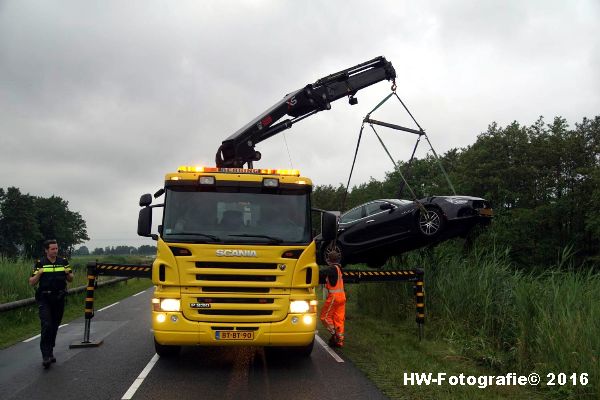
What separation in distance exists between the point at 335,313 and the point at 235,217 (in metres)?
2.70

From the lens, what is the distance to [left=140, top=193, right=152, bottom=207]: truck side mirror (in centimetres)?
703

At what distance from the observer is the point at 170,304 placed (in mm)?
6391

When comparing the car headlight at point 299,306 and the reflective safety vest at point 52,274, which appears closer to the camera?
the car headlight at point 299,306

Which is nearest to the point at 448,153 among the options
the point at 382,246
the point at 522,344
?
the point at 382,246

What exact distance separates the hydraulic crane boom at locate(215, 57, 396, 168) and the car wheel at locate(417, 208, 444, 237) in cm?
341

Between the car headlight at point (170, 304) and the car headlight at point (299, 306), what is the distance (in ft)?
4.95

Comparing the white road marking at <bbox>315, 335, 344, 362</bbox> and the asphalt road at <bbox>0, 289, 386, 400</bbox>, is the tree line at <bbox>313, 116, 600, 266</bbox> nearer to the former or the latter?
the white road marking at <bbox>315, 335, 344, 362</bbox>

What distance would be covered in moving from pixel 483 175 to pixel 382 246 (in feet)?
91.2

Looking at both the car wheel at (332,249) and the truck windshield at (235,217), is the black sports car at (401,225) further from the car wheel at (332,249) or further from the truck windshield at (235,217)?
the truck windshield at (235,217)

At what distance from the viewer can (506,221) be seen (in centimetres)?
3306

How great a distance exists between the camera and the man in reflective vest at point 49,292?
703 cm

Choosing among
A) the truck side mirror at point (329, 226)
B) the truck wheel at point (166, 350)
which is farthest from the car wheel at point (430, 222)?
the truck wheel at point (166, 350)

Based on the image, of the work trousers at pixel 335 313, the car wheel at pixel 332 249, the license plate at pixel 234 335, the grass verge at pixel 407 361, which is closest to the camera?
the grass verge at pixel 407 361

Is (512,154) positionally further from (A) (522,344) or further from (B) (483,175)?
(A) (522,344)
